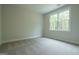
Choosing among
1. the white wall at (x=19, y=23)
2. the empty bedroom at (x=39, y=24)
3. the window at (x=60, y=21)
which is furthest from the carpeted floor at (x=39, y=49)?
the window at (x=60, y=21)

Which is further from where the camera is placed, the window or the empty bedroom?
the window

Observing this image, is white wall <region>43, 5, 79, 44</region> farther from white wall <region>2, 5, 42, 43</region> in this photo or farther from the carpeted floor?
the carpeted floor

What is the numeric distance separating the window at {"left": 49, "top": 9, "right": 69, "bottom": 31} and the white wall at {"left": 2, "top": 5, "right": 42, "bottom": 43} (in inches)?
23.8

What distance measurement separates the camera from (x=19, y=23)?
497 centimetres

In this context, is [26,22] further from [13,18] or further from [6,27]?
[6,27]

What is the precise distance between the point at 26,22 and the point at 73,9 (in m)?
2.34

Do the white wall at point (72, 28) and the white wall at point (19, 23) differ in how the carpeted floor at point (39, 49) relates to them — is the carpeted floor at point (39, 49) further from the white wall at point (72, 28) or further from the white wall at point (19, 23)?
the white wall at point (19, 23)

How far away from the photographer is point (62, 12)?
464 cm

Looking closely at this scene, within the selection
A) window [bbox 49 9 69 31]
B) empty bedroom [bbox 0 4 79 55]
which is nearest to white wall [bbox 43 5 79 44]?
empty bedroom [bbox 0 4 79 55]

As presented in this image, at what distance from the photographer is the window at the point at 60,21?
14.4 feet

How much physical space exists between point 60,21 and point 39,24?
37.7 inches

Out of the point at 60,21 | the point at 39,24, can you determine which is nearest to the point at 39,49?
the point at 39,24

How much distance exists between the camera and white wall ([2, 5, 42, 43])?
4.38m

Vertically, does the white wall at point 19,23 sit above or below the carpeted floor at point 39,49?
above
